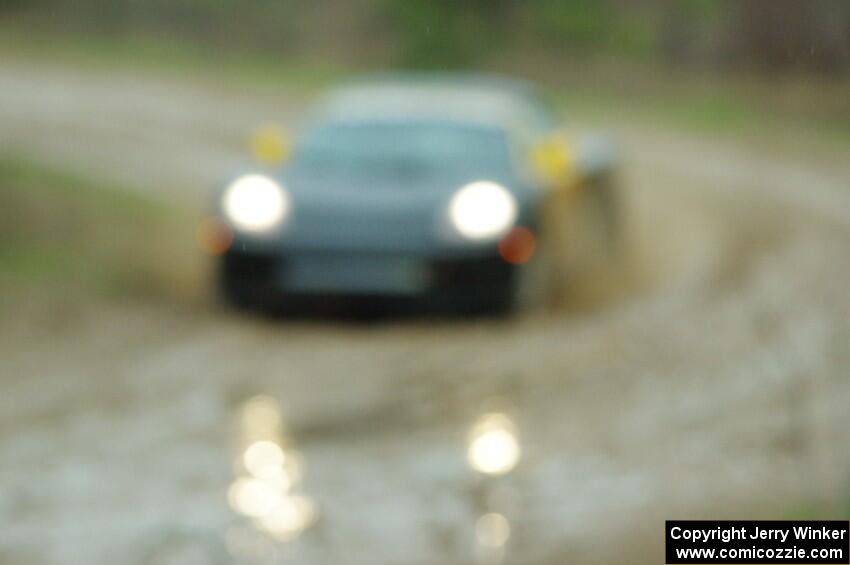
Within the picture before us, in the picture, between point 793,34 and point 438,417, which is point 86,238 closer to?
point 438,417

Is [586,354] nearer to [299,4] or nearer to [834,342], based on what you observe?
[834,342]

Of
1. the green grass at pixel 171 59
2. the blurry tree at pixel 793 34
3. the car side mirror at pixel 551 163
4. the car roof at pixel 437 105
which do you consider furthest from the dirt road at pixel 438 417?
the blurry tree at pixel 793 34

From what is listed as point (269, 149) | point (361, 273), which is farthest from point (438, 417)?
point (269, 149)

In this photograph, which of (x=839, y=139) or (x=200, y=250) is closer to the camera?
(x=200, y=250)

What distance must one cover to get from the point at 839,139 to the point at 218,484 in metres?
21.1

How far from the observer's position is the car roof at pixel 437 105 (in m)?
10.0

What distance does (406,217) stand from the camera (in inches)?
343

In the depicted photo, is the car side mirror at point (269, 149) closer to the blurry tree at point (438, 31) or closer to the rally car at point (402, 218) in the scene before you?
the rally car at point (402, 218)

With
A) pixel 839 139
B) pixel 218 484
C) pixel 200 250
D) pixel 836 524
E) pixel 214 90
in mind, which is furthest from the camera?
pixel 214 90

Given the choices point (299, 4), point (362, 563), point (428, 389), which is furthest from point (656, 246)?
point (299, 4)

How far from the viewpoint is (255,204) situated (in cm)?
880

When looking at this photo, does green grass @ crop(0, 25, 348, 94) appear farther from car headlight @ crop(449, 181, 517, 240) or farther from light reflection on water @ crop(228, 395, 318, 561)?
light reflection on water @ crop(228, 395, 318, 561)

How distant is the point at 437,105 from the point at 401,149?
70 cm

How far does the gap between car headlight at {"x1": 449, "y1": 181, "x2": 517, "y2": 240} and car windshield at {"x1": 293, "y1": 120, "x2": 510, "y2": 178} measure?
46 cm
